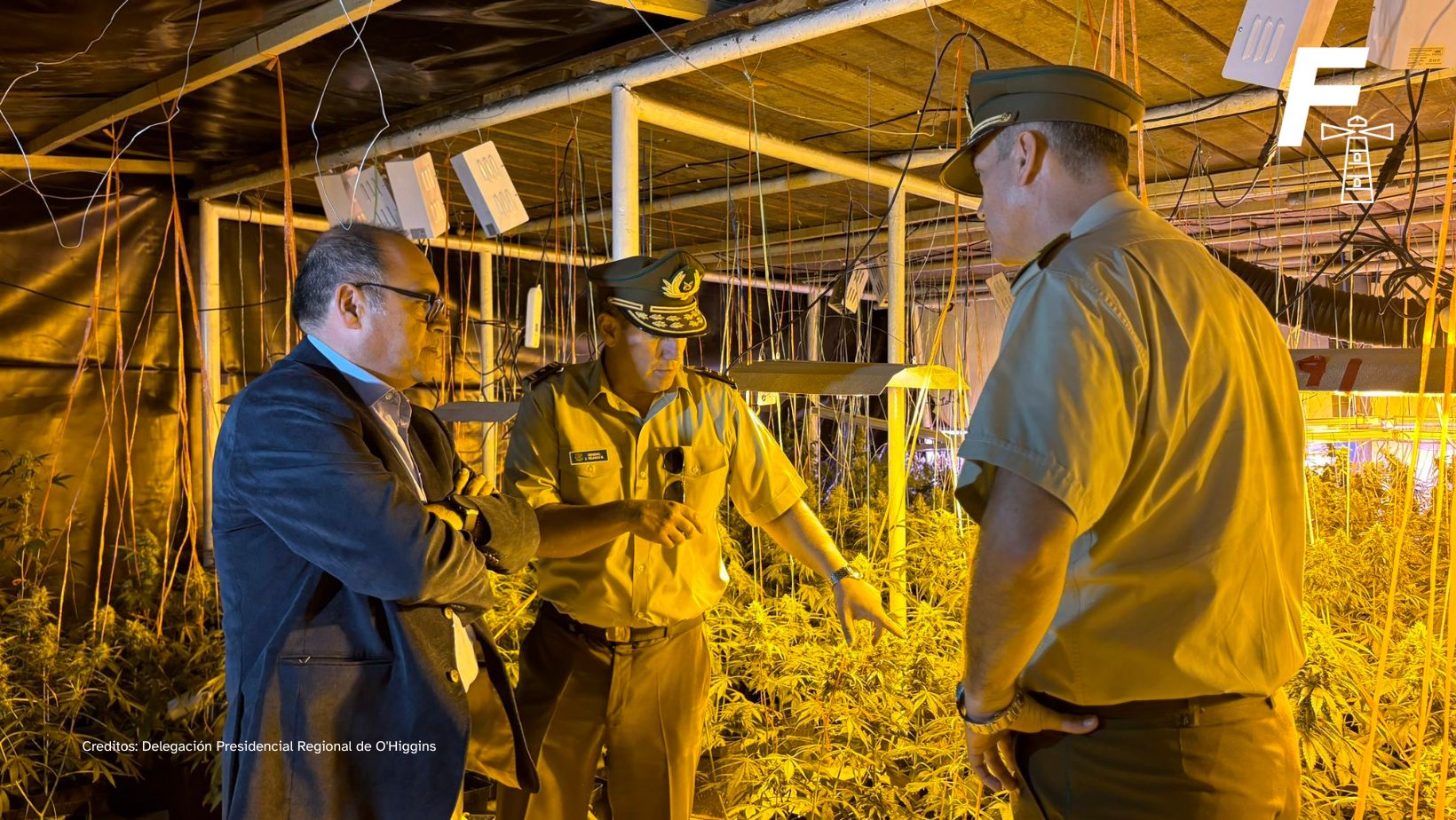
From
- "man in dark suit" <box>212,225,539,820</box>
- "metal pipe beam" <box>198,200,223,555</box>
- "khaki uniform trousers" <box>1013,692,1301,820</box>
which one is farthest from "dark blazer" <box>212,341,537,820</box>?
"metal pipe beam" <box>198,200,223,555</box>

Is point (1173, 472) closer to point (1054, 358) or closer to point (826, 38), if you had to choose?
point (1054, 358)

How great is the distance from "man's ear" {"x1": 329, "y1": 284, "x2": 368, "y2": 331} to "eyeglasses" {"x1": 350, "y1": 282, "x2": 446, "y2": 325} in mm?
13

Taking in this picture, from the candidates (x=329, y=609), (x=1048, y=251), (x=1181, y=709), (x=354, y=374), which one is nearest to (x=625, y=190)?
(x=354, y=374)

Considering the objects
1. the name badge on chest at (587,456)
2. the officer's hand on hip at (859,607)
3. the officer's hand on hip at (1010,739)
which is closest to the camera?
the officer's hand on hip at (1010,739)

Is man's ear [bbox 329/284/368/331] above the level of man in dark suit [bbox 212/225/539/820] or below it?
above

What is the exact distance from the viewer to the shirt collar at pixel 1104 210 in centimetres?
121

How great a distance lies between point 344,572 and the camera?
4.52 ft

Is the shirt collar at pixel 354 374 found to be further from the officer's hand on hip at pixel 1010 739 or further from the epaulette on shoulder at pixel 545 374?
the officer's hand on hip at pixel 1010 739

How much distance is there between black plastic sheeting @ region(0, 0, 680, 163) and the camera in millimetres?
2510

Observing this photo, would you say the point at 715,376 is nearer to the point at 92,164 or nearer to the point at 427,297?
the point at 427,297

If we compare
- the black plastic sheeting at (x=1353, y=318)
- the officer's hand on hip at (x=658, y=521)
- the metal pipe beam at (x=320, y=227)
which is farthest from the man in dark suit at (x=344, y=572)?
the black plastic sheeting at (x=1353, y=318)

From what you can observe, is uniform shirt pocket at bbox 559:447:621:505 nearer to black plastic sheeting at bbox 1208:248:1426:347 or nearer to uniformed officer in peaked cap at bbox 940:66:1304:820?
uniformed officer in peaked cap at bbox 940:66:1304:820

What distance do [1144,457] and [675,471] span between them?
49.9 inches

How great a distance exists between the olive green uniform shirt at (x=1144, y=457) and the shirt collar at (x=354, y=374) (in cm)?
91
